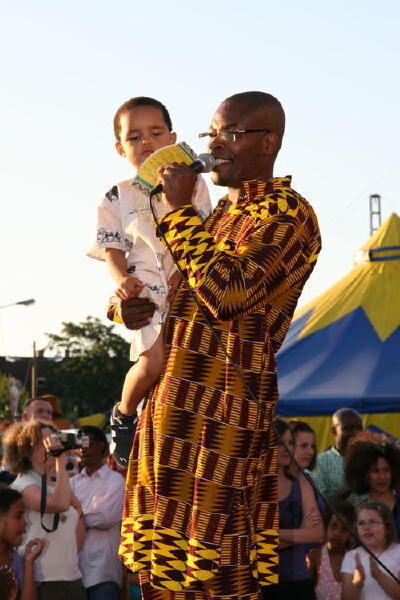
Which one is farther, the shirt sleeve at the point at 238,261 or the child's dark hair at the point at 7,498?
the child's dark hair at the point at 7,498

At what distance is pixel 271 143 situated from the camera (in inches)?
141

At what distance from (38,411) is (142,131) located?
6.04 m

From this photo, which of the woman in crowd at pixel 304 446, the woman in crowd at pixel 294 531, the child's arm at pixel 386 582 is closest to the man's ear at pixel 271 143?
the woman in crowd at pixel 294 531

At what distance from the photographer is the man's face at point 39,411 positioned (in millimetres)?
9867

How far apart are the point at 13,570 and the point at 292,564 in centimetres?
168

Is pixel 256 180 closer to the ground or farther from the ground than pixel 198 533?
farther from the ground

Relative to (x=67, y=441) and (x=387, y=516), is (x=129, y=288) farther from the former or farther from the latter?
(x=67, y=441)

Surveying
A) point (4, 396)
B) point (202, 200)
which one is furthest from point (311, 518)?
point (4, 396)

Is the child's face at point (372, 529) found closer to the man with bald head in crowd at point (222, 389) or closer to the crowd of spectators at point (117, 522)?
the crowd of spectators at point (117, 522)

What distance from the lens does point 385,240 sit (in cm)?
1515

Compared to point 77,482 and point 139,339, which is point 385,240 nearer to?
point 77,482

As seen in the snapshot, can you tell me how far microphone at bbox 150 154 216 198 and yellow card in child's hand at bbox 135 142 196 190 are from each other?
0.08 ft

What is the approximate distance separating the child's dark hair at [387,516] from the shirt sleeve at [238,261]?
411 cm

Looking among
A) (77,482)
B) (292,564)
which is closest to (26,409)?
(77,482)
